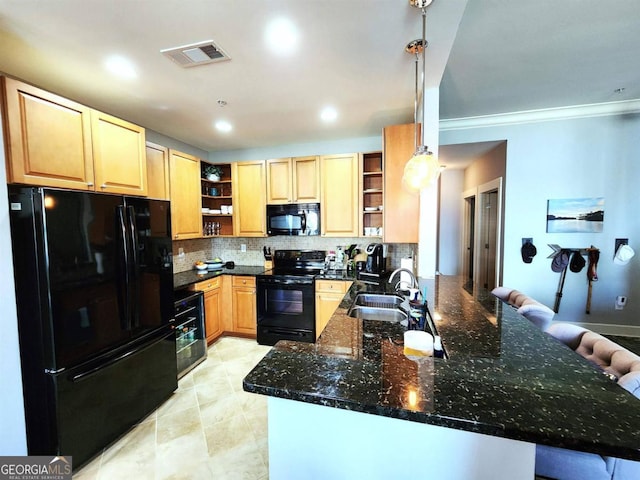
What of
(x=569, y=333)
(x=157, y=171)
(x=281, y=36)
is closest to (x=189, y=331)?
(x=157, y=171)

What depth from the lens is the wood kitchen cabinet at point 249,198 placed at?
381 cm

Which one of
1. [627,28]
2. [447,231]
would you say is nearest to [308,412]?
[627,28]

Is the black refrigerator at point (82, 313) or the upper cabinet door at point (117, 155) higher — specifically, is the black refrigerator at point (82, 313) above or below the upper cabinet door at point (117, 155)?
below

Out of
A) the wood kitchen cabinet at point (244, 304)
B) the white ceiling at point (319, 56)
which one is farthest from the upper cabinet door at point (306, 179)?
the wood kitchen cabinet at point (244, 304)

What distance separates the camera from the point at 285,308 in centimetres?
338

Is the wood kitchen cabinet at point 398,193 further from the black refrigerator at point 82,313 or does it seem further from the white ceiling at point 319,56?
the black refrigerator at point 82,313

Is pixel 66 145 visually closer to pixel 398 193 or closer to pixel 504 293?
Result: pixel 398 193

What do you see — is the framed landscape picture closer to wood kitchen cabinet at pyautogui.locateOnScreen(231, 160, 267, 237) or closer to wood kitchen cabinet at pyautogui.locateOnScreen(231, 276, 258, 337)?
wood kitchen cabinet at pyautogui.locateOnScreen(231, 160, 267, 237)

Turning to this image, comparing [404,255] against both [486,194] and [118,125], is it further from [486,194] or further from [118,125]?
[118,125]

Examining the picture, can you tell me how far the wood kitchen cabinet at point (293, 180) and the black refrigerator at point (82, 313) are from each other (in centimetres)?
180

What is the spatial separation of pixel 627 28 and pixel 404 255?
2660mm

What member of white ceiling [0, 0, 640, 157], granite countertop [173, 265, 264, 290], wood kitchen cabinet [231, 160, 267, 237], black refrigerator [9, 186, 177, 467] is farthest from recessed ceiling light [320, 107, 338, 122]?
granite countertop [173, 265, 264, 290]

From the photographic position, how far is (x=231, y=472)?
1705 mm

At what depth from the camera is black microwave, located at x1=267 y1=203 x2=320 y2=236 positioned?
12.0ft
